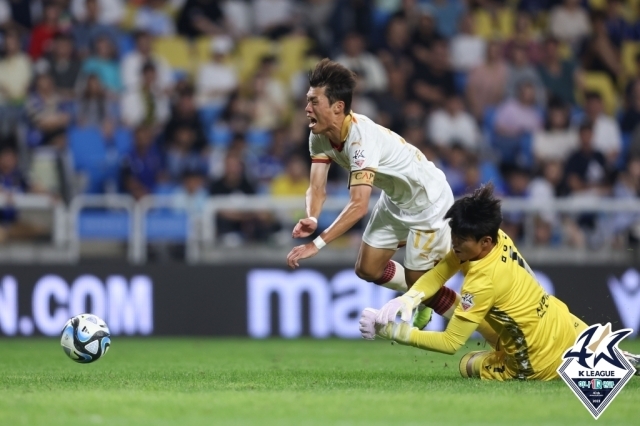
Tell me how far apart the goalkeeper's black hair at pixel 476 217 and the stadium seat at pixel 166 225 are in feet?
23.2

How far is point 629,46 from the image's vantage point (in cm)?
1983

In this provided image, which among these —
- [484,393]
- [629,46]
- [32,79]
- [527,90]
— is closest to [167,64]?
[32,79]

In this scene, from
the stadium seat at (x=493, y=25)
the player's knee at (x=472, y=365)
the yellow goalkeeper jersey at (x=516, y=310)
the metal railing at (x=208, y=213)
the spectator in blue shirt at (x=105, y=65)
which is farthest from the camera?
the stadium seat at (x=493, y=25)

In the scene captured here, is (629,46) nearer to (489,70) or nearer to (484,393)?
(489,70)

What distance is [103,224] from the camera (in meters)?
14.6

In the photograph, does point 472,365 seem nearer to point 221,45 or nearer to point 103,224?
point 103,224

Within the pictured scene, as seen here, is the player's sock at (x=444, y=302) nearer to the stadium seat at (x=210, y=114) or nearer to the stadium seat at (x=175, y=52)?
the stadium seat at (x=210, y=114)

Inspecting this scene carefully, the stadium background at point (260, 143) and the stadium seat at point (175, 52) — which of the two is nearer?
the stadium background at point (260, 143)

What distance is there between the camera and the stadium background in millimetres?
14742

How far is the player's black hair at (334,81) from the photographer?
30.1ft

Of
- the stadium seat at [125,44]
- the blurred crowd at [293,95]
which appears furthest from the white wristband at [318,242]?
the stadium seat at [125,44]

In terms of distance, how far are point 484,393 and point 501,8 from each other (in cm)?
1299

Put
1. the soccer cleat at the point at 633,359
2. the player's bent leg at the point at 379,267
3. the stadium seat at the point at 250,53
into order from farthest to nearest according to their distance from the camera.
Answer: the stadium seat at the point at 250,53 → the player's bent leg at the point at 379,267 → the soccer cleat at the point at 633,359
